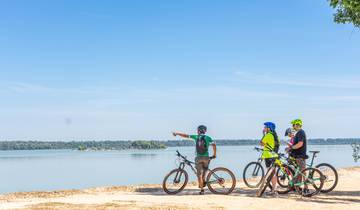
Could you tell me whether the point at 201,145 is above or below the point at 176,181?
above

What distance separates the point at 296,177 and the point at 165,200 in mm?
4111

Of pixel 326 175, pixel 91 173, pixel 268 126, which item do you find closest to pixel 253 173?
pixel 326 175

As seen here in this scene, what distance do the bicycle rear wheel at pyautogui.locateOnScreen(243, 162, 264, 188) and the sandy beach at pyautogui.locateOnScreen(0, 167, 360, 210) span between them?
0.37 metres

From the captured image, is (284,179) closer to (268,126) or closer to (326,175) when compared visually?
(326,175)

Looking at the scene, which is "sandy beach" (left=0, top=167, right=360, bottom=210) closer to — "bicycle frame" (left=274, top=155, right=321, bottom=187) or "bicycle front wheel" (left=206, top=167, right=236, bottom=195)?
"bicycle front wheel" (left=206, top=167, right=236, bottom=195)

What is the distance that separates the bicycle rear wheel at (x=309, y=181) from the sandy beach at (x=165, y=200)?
22 centimetres

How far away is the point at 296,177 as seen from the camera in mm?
17531

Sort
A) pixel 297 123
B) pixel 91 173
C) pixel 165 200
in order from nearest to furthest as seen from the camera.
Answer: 1. pixel 165 200
2. pixel 297 123
3. pixel 91 173

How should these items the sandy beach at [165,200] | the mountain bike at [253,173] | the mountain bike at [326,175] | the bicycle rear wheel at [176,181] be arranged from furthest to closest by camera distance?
the mountain bike at [253,173] → the bicycle rear wheel at [176,181] → the mountain bike at [326,175] → the sandy beach at [165,200]

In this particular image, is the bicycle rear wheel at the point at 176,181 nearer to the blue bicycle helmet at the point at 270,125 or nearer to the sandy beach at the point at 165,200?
the sandy beach at the point at 165,200

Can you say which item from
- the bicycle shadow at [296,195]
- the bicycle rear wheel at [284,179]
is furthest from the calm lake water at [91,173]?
the bicycle rear wheel at [284,179]

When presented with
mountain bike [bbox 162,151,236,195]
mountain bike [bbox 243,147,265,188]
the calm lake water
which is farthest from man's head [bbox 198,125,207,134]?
the calm lake water

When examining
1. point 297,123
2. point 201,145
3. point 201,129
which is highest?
point 297,123

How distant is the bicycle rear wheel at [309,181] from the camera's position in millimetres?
17203
